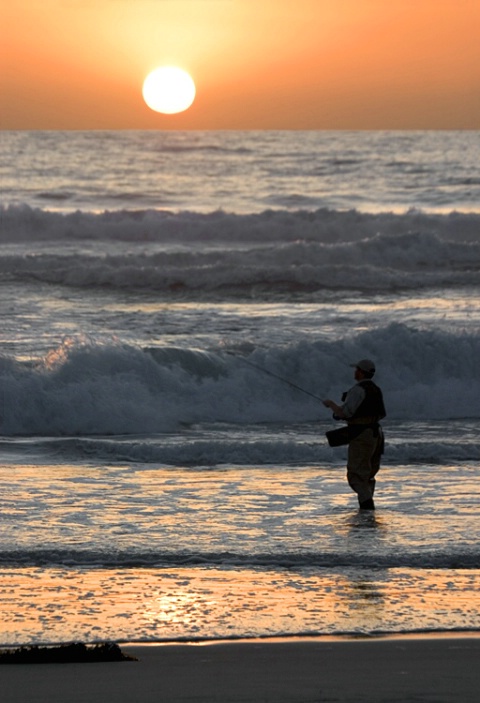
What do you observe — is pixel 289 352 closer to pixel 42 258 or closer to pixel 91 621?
pixel 91 621

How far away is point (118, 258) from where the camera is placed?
1208 inches

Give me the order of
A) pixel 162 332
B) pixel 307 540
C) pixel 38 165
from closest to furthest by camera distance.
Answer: pixel 307 540, pixel 162 332, pixel 38 165

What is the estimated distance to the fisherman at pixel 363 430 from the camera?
31.6 feet

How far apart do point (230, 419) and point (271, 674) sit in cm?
1010

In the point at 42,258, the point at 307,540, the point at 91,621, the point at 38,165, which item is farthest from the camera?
the point at 38,165

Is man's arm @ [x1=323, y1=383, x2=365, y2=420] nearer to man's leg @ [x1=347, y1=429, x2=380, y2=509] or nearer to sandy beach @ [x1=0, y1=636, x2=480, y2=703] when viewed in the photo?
man's leg @ [x1=347, y1=429, x2=380, y2=509]

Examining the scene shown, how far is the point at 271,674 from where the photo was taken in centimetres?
569

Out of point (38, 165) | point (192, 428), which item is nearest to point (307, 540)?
point (192, 428)

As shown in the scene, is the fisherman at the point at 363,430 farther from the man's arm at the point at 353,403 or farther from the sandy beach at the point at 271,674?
the sandy beach at the point at 271,674

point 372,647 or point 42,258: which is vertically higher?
point 42,258

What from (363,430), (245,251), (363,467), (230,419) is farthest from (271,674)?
(245,251)

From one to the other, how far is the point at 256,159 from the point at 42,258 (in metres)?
30.1

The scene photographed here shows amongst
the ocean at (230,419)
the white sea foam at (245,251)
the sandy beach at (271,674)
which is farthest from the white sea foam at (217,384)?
the sandy beach at (271,674)

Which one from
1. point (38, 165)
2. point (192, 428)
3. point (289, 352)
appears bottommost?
point (192, 428)
